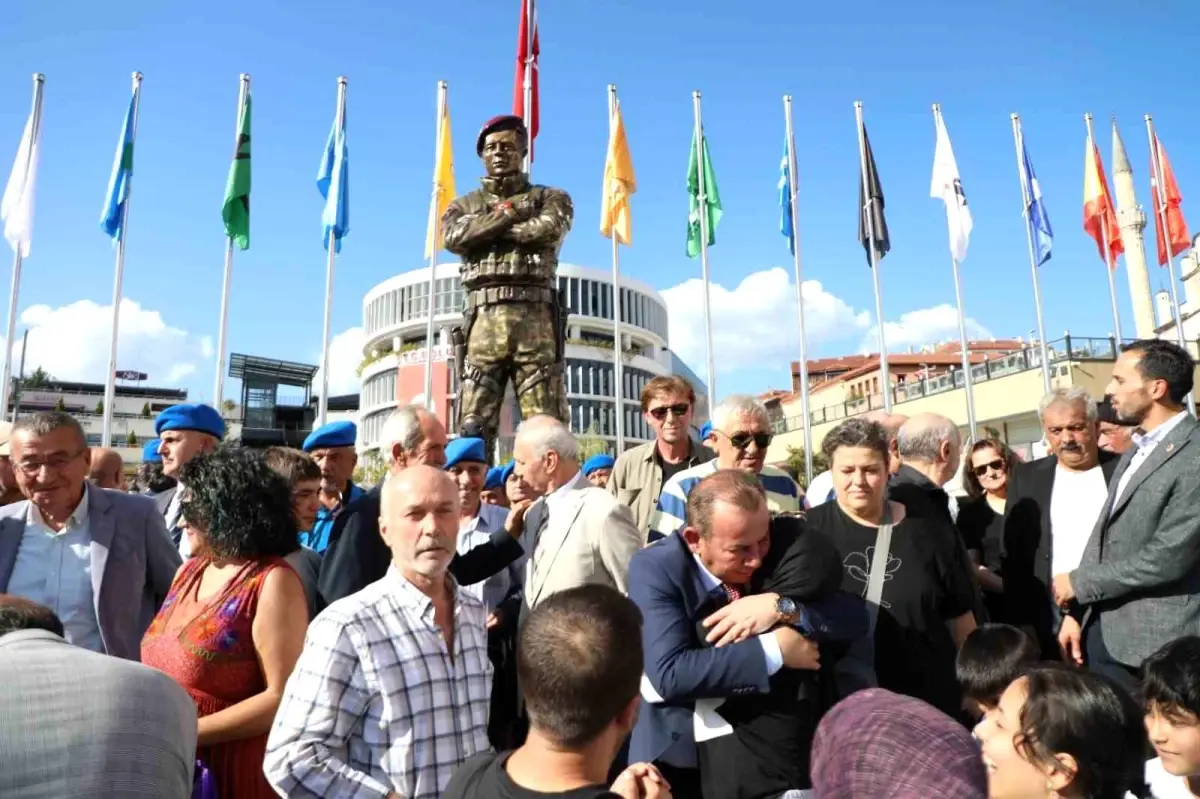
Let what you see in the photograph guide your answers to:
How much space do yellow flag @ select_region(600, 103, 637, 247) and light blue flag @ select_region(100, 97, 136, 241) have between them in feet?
30.0

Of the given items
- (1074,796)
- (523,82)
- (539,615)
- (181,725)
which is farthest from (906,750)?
(523,82)

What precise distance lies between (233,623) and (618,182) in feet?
52.0

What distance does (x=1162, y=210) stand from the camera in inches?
839

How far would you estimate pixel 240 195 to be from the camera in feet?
51.2

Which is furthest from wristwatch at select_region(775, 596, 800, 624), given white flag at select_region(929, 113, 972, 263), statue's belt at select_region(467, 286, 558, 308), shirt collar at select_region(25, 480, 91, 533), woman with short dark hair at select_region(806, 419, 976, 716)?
white flag at select_region(929, 113, 972, 263)

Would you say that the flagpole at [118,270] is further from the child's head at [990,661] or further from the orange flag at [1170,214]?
the orange flag at [1170,214]

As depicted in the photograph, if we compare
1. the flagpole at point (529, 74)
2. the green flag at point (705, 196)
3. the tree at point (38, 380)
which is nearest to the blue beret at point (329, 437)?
the flagpole at point (529, 74)

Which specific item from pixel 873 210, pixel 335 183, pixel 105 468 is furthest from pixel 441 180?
pixel 105 468

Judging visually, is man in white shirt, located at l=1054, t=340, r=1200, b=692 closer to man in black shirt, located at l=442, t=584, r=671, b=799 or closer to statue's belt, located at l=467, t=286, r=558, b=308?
man in black shirt, located at l=442, t=584, r=671, b=799

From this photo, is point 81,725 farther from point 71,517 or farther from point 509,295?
point 509,295

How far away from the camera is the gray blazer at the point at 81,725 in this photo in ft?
4.70

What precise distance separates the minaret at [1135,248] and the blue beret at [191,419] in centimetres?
4747

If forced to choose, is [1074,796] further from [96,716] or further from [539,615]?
[96,716]

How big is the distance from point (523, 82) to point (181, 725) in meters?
16.2
